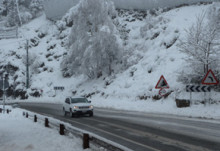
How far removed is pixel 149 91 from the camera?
2894 centimetres

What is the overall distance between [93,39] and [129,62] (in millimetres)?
6862

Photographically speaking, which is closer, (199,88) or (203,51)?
(199,88)

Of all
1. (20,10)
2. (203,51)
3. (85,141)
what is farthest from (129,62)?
(20,10)

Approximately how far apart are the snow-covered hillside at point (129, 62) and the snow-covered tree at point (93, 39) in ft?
10.3

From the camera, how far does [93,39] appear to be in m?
38.1

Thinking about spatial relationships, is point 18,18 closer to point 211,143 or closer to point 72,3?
point 72,3

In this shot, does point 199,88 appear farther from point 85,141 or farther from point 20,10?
point 20,10

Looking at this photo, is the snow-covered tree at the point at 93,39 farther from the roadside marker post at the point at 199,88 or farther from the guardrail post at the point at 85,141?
the guardrail post at the point at 85,141

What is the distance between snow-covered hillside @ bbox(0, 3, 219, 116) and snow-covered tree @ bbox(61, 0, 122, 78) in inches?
124

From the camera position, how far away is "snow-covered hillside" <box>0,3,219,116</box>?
3050cm

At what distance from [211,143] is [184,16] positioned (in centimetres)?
3956

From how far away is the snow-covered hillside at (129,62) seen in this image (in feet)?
100

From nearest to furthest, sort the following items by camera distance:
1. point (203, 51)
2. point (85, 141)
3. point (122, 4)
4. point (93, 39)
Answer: point (85, 141) < point (203, 51) < point (93, 39) < point (122, 4)

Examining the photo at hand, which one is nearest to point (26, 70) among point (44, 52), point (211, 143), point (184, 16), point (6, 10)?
point (44, 52)
